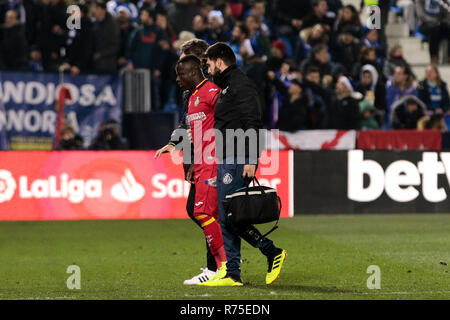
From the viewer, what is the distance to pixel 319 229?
51.8ft

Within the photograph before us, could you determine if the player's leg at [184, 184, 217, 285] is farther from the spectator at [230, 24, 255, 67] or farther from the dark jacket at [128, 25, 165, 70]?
the dark jacket at [128, 25, 165, 70]

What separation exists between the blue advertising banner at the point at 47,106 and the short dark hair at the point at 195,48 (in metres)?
9.17

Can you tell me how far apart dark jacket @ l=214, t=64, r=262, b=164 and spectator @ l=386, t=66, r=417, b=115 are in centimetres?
1187

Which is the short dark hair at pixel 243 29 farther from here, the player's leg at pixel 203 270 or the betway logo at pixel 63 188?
the player's leg at pixel 203 270

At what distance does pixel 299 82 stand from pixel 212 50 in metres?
10.2

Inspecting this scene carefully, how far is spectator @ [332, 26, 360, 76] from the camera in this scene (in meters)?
21.5

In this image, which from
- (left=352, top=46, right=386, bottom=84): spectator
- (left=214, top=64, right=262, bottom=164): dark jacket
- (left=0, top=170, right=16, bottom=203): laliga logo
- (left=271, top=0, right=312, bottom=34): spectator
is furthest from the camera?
(left=271, top=0, right=312, bottom=34): spectator

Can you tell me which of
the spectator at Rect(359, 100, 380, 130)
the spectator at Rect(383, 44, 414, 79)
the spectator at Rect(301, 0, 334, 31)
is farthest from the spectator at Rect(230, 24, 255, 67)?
the spectator at Rect(383, 44, 414, 79)

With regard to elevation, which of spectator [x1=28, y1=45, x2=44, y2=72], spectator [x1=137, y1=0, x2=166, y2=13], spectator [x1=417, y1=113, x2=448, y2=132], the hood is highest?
spectator [x1=137, y1=0, x2=166, y2=13]

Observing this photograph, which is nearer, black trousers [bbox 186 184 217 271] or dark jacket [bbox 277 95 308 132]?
black trousers [bbox 186 184 217 271]

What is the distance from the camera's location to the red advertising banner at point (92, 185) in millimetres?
17188

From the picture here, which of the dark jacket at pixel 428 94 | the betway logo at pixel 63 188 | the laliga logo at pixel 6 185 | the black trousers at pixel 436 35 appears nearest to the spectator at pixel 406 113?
the dark jacket at pixel 428 94
